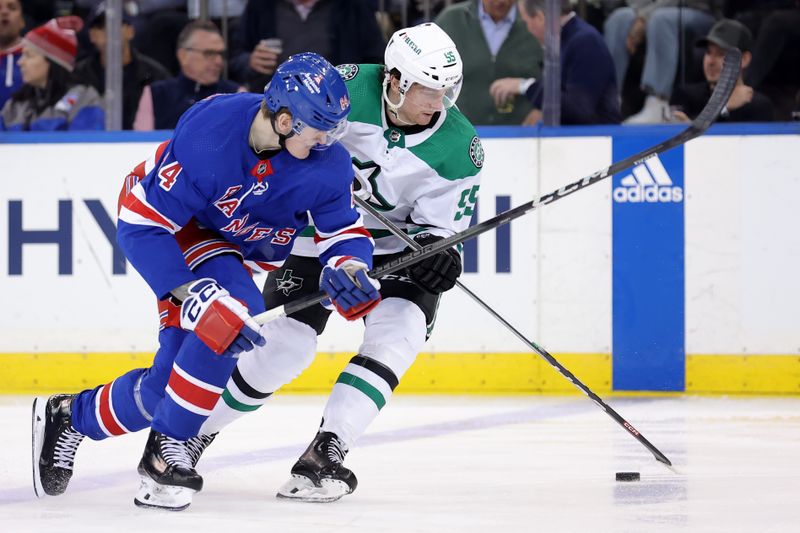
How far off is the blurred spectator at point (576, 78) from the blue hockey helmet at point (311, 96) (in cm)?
254

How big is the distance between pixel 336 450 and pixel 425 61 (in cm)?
101

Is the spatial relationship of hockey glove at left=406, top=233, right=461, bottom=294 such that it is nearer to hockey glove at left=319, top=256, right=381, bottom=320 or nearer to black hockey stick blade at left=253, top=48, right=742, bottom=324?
black hockey stick blade at left=253, top=48, right=742, bottom=324

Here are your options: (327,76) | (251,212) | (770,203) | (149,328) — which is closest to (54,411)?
(251,212)

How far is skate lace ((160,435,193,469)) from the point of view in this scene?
302 centimetres

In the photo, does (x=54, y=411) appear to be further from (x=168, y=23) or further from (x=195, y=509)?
(x=168, y=23)

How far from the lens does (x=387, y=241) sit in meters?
3.68

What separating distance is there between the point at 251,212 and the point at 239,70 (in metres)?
2.62

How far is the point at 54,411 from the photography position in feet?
10.7

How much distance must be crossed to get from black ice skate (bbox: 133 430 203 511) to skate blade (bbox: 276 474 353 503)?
24 cm

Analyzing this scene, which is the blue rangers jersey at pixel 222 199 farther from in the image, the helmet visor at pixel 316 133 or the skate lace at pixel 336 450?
the skate lace at pixel 336 450

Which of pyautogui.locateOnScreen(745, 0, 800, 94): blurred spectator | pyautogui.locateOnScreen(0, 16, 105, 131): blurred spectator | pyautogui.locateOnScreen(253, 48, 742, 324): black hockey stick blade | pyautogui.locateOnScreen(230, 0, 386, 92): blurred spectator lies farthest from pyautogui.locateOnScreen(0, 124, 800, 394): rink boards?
pyautogui.locateOnScreen(253, 48, 742, 324): black hockey stick blade

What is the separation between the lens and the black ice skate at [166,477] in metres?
3.01

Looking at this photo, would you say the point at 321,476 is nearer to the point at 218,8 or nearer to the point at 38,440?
the point at 38,440

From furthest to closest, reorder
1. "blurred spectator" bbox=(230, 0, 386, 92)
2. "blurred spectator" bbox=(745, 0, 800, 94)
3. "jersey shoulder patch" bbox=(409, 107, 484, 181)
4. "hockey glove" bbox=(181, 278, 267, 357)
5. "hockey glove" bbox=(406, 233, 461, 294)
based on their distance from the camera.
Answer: "blurred spectator" bbox=(230, 0, 386, 92)
"blurred spectator" bbox=(745, 0, 800, 94)
"jersey shoulder patch" bbox=(409, 107, 484, 181)
"hockey glove" bbox=(406, 233, 461, 294)
"hockey glove" bbox=(181, 278, 267, 357)
